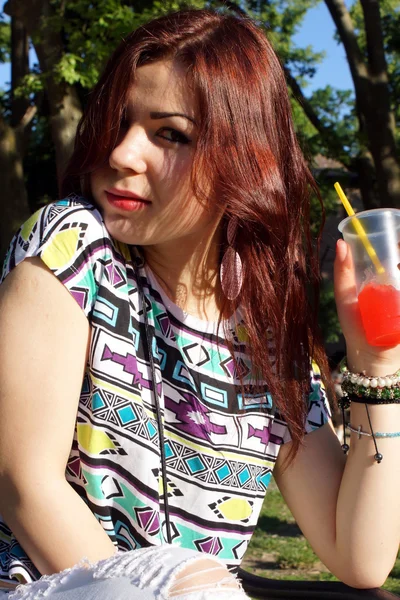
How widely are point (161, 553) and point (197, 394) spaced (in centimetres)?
56

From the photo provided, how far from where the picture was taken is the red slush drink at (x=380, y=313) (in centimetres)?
165

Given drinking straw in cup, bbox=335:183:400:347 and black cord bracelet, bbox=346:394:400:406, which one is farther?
black cord bracelet, bbox=346:394:400:406

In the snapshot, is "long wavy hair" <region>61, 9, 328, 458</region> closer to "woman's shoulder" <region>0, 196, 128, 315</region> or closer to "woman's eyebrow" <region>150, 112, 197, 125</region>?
"woman's eyebrow" <region>150, 112, 197, 125</region>

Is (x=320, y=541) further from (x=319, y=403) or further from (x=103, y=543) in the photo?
(x=103, y=543)

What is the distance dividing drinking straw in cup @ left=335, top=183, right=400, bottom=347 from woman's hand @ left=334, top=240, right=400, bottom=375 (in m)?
0.03

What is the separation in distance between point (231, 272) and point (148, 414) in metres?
0.44

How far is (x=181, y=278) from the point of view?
1.89 m

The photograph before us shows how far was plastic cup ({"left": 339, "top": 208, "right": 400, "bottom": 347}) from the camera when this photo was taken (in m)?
1.67

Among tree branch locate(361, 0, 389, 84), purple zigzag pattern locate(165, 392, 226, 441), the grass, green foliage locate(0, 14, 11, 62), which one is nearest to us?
purple zigzag pattern locate(165, 392, 226, 441)

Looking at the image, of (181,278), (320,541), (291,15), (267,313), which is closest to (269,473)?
(320,541)

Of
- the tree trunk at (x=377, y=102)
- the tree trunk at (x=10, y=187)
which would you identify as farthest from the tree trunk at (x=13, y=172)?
the tree trunk at (x=377, y=102)

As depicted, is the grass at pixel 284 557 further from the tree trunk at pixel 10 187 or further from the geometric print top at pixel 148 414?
the tree trunk at pixel 10 187

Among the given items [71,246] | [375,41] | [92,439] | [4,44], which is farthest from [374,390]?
[4,44]

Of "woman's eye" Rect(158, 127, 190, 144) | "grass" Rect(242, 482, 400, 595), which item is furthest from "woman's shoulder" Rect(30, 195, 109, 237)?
"grass" Rect(242, 482, 400, 595)
